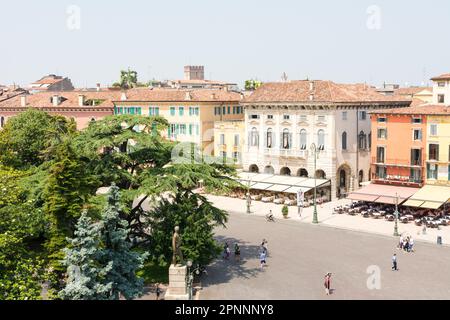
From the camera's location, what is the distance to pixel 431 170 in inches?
2255

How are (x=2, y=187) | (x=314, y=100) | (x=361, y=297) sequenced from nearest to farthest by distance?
(x=2, y=187)
(x=361, y=297)
(x=314, y=100)

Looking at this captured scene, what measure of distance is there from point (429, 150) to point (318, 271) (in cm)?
2492

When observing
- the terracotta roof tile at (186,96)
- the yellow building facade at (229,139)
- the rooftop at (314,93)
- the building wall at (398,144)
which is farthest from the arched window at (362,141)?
the terracotta roof tile at (186,96)

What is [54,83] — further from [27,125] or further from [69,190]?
[69,190]

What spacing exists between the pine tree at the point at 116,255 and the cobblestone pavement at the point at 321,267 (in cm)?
761

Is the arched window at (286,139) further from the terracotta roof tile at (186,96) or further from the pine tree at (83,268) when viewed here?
the pine tree at (83,268)

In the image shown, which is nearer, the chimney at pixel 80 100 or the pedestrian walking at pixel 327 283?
the pedestrian walking at pixel 327 283

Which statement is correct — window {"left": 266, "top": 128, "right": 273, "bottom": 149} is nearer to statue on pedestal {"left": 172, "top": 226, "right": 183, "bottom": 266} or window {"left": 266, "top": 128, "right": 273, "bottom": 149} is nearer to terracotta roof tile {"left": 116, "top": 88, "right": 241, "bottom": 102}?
terracotta roof tile {"left": 116, "top": 88, "right": 241, "bottom": 102}

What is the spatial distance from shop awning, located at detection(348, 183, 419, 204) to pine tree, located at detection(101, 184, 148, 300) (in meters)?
34.3

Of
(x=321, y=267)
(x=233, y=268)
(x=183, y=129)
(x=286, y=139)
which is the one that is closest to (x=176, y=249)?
(x=233, y=268)

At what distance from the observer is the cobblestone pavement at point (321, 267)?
34438 millimetres
